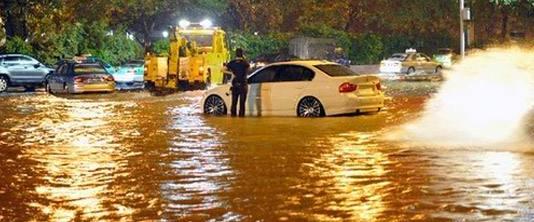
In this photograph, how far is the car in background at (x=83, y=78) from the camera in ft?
105

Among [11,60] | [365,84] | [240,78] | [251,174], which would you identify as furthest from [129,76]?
[251,174]

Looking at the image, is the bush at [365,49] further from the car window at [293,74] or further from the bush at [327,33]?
the car window at [293,74]

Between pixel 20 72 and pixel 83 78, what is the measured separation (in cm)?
524

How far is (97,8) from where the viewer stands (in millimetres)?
48781

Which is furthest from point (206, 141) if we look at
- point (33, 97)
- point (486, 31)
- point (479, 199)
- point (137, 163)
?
point (486, 31)

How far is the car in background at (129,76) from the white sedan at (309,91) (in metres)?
16.1

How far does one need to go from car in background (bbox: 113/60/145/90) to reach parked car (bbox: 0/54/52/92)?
9.10ft

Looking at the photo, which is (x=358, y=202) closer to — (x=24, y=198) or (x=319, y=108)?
(x=24, y=198)

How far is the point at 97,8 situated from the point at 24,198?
1568 inches

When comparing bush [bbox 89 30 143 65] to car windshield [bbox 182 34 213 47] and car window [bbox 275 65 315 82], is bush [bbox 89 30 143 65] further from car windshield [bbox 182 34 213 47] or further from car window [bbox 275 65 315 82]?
car window [bbox 275 65 315 82]

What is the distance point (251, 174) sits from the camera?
1149 centimetres

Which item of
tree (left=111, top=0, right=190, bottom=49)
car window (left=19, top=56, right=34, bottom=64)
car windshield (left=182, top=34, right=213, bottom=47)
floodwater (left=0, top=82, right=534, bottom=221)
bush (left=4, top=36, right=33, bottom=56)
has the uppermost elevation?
tree (left=111, top=0, right=190, bottom=49)

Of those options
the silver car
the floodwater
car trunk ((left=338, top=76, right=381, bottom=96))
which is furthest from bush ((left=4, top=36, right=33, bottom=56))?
car trunk ((left=338, top=76, right=381, bottom=96))

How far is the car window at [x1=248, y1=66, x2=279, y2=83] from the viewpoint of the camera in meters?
20.4
